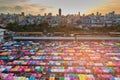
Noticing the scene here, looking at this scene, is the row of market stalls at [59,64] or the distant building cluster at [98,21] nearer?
the row of market stalls at [59,64]

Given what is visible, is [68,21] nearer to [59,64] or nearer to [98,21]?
[98,21]

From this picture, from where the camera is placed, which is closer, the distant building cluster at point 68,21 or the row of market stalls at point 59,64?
the row of market stalls at point 59,64

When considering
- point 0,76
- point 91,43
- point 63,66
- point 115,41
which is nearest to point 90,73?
point 63,66

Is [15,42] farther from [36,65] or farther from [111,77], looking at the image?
[111,77]

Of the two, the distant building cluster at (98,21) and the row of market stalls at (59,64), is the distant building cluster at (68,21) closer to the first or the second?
the distant building cluster at (98,21)

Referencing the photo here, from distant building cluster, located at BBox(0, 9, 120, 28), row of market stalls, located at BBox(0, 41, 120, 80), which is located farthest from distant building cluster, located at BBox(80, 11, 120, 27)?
row of market stalls, located at BBox(0, 41, 120, 80)

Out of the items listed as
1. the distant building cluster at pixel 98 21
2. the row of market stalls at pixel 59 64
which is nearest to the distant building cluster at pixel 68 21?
the distant building cluster at pixel 98 21

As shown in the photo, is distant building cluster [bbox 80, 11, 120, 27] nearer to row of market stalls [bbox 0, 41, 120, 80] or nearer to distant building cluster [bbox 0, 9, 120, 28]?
distant building cluster [bbox 0, 9, 120, 28]

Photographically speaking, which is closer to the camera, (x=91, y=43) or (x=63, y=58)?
(x=63, y=58)

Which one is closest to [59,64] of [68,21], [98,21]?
[68,21]
